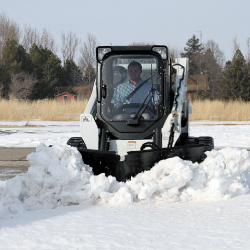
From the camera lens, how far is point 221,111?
23.9m

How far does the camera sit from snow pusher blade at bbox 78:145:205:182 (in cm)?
534

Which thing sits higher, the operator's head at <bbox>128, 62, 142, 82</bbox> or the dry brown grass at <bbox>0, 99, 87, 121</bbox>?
the operator's head at <bbox>128, 62, 142, 82</bbox>

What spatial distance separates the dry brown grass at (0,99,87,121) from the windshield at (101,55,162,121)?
54.6 ft

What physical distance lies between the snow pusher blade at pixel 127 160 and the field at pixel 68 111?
17770mm

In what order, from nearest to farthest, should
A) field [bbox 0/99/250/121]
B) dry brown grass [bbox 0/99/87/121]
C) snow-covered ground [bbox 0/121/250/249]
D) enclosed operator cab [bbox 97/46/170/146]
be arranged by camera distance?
snow-covered ground [bbox 0/121/250/249] < enclosed operator cab [bbox 97/46/170/146] < dry brown grass [bbox 0/99/87/121] < field [bbox 0/99/250/121]

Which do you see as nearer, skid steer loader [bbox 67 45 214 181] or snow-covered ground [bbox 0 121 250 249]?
snow-covered ground [bbox 0 121 250 249]

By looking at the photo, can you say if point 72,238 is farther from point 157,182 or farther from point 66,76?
point 66,76

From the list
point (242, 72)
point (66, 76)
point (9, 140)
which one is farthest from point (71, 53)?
point (9, 140)

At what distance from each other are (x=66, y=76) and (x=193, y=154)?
53563 mm

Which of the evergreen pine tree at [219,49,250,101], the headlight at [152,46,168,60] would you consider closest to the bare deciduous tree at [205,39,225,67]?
the evergreen pine tree at [219,49,250,101]

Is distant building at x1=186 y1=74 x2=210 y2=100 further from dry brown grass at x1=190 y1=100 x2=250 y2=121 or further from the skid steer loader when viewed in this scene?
the skid steer loader

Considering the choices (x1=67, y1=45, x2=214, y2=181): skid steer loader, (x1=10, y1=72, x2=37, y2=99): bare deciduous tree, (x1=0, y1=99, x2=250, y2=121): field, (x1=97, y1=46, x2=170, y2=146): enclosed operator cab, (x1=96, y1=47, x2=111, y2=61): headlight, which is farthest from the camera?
(x1=10, y1=72, x2=37, y2=99): bare deciduous tree

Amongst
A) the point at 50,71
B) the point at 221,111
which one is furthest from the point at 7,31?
the point at 221,111

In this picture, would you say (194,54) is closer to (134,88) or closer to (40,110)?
(40,110)
